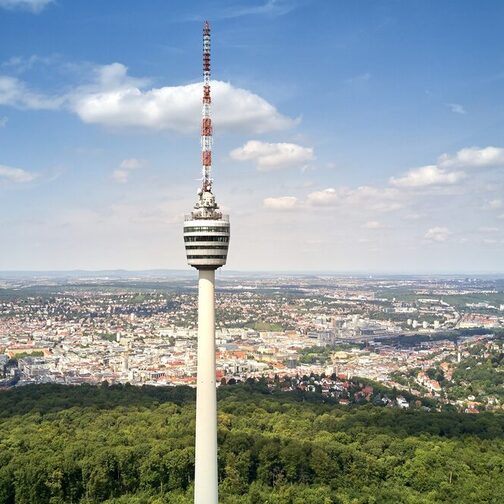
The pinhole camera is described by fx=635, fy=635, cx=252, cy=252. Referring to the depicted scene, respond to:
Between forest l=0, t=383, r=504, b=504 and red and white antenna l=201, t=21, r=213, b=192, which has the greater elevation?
red and white antenna l=201, t=21, r=213, b=192

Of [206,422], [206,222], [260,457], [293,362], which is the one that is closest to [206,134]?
[206,222]

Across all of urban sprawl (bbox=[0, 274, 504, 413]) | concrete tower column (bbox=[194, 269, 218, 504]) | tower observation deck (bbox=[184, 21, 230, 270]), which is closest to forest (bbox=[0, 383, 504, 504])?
concrete tower column (bbox=[194, 269, 218, 504])

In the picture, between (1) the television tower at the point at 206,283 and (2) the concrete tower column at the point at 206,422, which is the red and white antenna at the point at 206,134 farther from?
(2) the concrete tower column at the point at 206,422

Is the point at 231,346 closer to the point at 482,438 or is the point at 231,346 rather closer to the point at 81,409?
the point at 81,409

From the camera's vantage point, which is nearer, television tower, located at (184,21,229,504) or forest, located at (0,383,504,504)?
television tower, located at (184,21,229,504)

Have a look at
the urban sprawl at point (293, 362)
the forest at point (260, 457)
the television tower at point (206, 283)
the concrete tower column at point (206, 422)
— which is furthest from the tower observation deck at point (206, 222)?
the urban sprawl at point (293, 362)

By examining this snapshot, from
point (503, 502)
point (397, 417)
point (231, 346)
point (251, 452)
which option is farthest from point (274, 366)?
point (503, 502)

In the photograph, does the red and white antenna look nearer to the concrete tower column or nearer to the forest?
the concrete tower column
